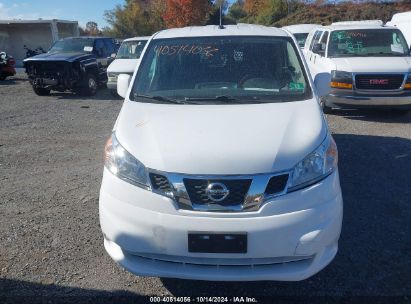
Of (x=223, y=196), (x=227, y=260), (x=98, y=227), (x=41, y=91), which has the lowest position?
(x=41, y=91)

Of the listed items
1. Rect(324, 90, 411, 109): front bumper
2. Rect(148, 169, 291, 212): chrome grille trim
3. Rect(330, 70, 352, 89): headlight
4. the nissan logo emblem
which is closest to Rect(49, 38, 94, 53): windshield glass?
Rect(330, 70, 352, 89): headlight

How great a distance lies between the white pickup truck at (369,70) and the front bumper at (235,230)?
5743 millimetres

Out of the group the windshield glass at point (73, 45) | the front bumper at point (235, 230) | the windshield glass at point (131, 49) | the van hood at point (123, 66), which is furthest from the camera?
the windshield glass at point (73, 45)

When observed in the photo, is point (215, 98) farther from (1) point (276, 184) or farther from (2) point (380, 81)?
(2) point (380, 81)

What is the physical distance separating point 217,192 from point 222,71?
1.64 meters

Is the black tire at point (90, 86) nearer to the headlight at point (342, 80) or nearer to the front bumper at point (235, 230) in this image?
the headlight at point (342, 80)

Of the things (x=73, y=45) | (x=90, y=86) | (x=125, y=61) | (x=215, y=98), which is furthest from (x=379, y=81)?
(x=73, y=45)

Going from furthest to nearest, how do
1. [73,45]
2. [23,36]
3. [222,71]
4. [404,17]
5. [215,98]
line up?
[23,36] → [73,45] → [404,17] → [222,71] → [215,98]

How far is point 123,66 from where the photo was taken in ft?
38.1

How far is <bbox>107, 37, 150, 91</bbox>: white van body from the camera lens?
37.2 ft

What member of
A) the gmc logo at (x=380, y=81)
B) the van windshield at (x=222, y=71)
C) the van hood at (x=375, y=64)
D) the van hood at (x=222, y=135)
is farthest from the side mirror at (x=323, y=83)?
the gmc logo at (x=380, y=81)

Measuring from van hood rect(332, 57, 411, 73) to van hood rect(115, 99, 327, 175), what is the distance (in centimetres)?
514

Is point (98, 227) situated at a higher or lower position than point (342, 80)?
lower

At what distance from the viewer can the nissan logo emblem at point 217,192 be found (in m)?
2.45
